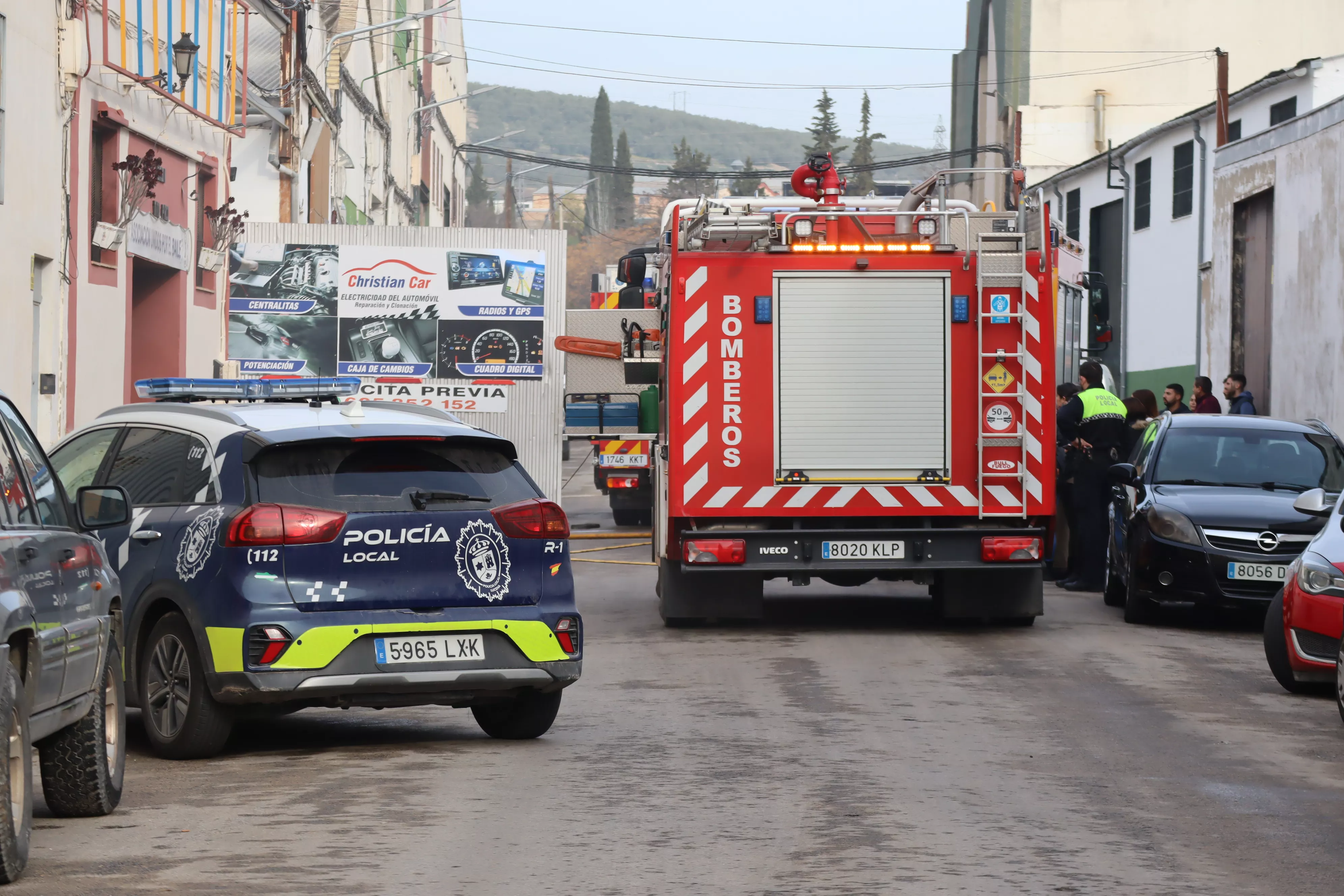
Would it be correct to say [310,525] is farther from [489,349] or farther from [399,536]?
[489,349]

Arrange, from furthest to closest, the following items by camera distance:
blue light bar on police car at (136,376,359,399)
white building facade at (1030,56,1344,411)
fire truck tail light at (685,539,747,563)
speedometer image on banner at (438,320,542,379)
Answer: white building facade at (1030,56,1344,411) < speedometer image on banner at (438,320,542,379) < fire truck tail light at (685,539,747,563) < blue light bar on police car at (136,376,359,399)

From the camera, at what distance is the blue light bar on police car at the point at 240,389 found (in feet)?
31.9

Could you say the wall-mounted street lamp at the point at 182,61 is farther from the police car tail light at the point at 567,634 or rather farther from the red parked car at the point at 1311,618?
the red parked car at the point at 1311,618

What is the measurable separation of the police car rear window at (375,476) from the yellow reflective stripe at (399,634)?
0.51 meters

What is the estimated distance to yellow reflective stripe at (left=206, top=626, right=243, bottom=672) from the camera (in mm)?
8227

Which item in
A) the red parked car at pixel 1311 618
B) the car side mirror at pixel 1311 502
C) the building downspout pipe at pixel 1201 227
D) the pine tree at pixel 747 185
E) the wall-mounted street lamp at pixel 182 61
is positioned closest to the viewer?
the red parked car at pixel 1311 618

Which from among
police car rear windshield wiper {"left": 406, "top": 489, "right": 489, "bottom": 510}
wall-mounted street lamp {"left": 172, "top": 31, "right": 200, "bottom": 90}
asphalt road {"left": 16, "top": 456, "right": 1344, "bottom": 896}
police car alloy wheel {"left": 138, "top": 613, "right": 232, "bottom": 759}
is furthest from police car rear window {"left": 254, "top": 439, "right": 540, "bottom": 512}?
wall-mounted street lamp {"left": 172, "top": 31, "right": 200, "bottom": 90}

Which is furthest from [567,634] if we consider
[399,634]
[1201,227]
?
[1201,227]

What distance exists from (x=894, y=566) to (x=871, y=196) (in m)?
4.98

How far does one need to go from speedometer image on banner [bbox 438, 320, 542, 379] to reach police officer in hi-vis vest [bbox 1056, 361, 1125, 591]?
10.3 metres

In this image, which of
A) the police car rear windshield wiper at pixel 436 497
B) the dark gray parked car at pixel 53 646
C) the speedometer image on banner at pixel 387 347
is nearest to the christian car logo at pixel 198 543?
the dark gray parked car at pixel 53 646

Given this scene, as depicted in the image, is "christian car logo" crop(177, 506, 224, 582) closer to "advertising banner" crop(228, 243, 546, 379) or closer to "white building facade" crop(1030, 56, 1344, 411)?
"advertising banner" crop(228, 243, 546, 379)

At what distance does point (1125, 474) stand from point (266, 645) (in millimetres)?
9258

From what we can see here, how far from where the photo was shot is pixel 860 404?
14.1 m
